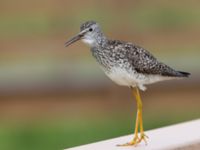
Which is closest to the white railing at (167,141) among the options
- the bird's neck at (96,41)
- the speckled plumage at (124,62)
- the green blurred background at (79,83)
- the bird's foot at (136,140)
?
the bird's foot at (136,140)

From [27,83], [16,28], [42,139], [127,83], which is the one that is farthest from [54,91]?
[127,83]

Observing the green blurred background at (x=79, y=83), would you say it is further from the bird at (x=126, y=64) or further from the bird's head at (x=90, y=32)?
the bird's head at (x=90, y=32)

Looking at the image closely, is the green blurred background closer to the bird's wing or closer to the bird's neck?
the bird's wing

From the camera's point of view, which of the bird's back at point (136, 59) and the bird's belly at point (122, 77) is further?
the bird's back at point (136, 59)

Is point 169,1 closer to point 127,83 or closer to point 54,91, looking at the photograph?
point 54,91

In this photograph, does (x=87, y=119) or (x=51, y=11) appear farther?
(x=51, y=11)

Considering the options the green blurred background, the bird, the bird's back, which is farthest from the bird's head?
the green blurred background
